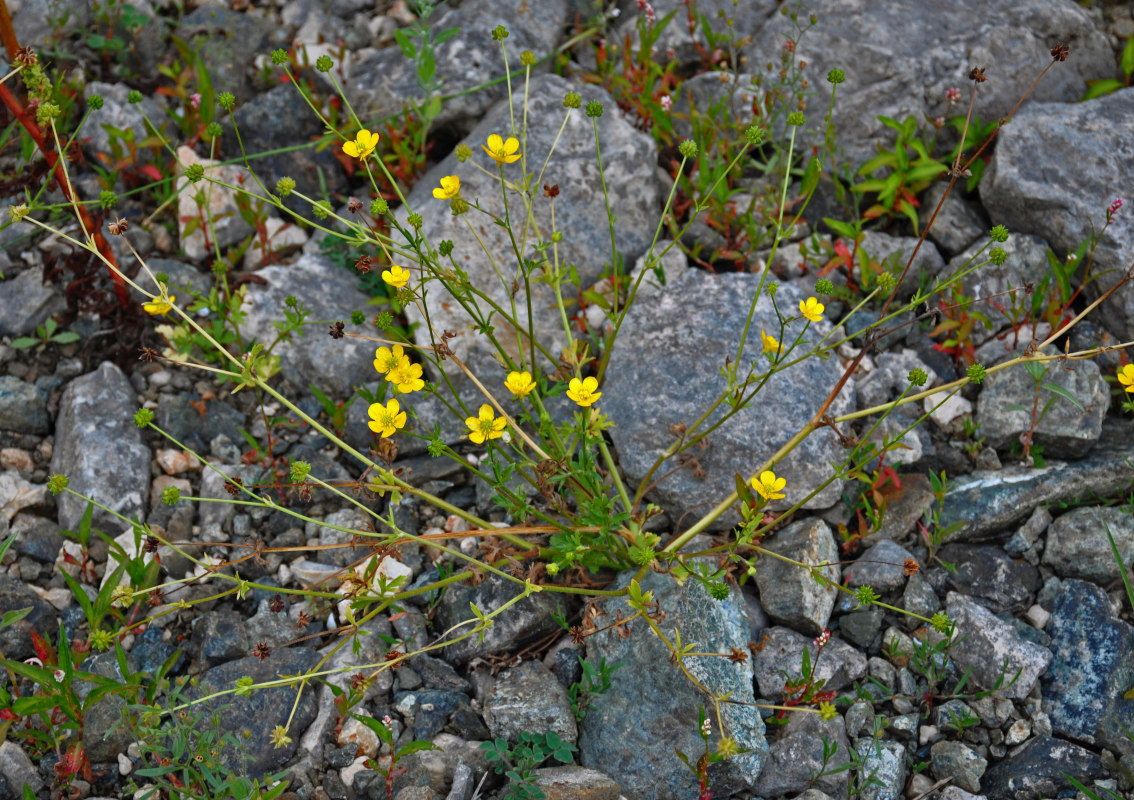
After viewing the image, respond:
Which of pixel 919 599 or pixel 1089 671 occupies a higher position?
pixel 919 599

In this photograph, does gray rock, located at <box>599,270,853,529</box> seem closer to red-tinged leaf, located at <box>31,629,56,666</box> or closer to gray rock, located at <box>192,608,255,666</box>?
gray rock, located at <box>192,608,255,666</box>

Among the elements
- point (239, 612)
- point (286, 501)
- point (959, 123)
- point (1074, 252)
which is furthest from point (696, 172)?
point (239, 612)

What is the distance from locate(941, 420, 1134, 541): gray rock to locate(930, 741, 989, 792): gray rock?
886 millimetres

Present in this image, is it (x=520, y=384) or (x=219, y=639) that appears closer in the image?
(x=520, y=384)

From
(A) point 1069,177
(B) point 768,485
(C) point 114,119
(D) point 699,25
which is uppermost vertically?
(C) point 114,119

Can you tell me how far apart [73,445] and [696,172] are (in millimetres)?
3270

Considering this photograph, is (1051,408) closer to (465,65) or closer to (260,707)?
(260,707)

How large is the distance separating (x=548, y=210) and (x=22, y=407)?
2613 mm

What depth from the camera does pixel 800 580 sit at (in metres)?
3.38

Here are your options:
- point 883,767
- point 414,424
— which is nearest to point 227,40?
point 414,424

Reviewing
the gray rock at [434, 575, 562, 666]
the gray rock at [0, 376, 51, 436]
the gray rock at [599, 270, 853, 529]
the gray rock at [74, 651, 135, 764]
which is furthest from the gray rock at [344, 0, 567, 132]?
the gray rock at [74, 651, 135, 764]

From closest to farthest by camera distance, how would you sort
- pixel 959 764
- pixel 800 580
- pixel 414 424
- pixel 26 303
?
pixel 959 764, pixel 800 580, pixel 414 424, pixel 26 303

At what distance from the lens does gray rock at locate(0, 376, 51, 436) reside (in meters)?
3.93

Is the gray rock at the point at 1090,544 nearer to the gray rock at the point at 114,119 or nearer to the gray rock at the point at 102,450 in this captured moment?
the gray rock at the point at 102,450
